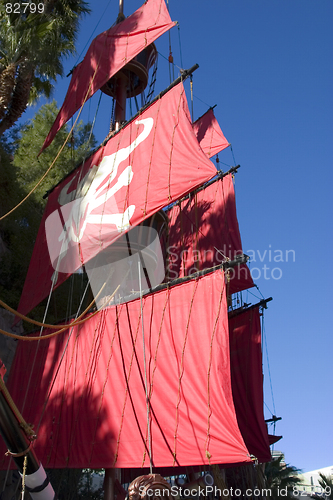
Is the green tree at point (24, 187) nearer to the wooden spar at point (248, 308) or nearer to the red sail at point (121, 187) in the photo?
the red sail at point (121, 187)

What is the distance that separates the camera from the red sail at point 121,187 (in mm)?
9781

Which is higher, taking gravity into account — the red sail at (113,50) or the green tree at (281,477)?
the red sail at (113,50)

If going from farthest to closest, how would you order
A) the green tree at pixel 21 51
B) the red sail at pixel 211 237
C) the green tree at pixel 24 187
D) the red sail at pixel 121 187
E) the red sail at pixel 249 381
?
the green tree at pixel 24 187
the red sail at pixel 211 237
the green tree at pixel 21 51
the red sail at pixel 249 381
the red sail at pixel 121 187

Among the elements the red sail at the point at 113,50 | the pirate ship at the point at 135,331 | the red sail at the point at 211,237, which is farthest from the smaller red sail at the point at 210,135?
the red sail at the point at 113,50

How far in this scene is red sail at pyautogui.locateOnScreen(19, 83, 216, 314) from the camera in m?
9.78

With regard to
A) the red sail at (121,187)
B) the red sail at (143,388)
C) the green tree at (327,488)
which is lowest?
the green tree at (327,488)

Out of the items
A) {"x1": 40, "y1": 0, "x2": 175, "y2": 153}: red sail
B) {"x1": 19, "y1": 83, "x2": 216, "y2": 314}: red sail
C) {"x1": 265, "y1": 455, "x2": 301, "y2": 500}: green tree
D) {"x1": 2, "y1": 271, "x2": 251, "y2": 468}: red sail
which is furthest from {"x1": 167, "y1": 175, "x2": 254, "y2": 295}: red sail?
{"x1": 265, "y1": 455, "x2": 301, "y2": 500}: green tree

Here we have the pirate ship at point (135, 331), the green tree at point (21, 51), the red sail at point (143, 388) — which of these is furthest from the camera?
the green tree at point (21, 51)

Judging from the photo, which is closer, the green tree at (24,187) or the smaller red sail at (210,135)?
the green tree at (24,187)

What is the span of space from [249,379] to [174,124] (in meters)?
6.96

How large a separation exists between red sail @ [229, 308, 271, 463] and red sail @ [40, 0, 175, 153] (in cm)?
880

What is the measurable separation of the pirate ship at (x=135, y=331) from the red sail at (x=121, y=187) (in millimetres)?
38

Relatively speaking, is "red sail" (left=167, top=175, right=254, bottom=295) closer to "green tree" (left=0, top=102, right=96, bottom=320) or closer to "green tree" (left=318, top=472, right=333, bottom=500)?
"green tree" (left=0, top=102, right=96, bottom=320)

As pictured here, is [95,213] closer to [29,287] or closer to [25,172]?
[29,287]
